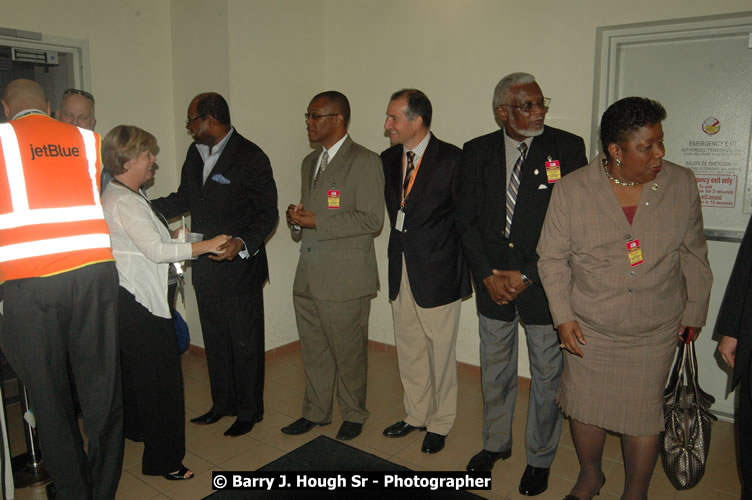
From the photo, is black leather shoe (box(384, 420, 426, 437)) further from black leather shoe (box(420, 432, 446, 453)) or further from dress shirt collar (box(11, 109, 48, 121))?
dress shirt collar (box(11, 109, 48, 121))

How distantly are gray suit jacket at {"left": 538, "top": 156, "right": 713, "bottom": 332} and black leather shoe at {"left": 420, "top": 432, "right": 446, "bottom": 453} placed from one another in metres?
1.15

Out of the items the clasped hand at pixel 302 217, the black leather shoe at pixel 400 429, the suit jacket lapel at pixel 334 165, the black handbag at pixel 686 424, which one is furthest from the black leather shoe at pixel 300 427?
the black handbag at pixel 686 424

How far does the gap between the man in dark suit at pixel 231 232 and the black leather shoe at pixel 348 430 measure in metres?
0.55

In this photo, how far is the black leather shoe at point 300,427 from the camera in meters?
3.34

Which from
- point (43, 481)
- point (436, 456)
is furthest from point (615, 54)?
point (43, 481)

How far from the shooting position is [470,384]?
416 cm

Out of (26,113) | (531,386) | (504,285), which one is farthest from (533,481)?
(26,113)

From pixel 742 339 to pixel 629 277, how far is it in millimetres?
429

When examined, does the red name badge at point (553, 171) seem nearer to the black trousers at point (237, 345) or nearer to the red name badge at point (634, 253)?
the red name badge at point (634, 253)

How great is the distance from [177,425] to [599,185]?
227 cm

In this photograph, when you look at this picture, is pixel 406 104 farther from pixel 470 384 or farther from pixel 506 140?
pixel 470 384

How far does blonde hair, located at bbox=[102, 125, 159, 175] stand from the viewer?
2.61m

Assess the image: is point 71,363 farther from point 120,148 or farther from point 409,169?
point 409,169

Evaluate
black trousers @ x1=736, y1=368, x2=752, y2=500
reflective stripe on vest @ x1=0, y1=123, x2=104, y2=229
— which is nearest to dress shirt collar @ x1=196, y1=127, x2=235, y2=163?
reflective stripe on vest @ x1=0, y1=123, x2=104, y2=229
